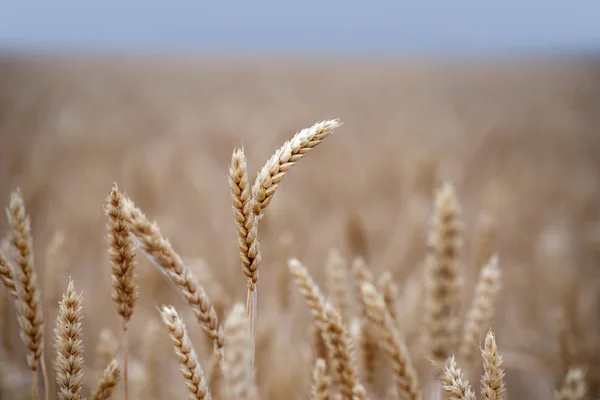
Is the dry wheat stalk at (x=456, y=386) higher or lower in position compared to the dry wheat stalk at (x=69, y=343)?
lower

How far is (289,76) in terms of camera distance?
12508 millimetres

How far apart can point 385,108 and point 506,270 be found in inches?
234

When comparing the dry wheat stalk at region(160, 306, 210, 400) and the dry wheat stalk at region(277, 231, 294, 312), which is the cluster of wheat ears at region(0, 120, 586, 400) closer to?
the dry wheat stalk at region(160, 306, 210, 400)

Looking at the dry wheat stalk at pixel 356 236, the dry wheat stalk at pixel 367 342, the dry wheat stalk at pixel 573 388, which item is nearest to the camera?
the dry wheat stalk at pixel 573 388

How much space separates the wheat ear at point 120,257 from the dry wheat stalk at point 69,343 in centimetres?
7

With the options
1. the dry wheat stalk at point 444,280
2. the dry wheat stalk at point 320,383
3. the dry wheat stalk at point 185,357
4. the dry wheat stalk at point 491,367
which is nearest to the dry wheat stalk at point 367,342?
the dry wheat stalk at point 444,280

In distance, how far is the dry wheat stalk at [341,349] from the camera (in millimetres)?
812

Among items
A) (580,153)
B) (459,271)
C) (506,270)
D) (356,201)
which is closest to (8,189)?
(459,271)

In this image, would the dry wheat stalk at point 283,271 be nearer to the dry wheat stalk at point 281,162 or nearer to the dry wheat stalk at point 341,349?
the dry wheat stalk at point 341,349

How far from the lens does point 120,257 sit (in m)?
0.75

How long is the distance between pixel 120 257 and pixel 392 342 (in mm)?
536

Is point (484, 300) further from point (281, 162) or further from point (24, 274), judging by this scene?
point (24, 274)

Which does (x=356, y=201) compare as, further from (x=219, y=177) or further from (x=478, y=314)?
(x=478, y=314)

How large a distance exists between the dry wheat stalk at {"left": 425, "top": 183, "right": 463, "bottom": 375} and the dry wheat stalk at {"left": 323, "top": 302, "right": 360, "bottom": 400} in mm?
350
